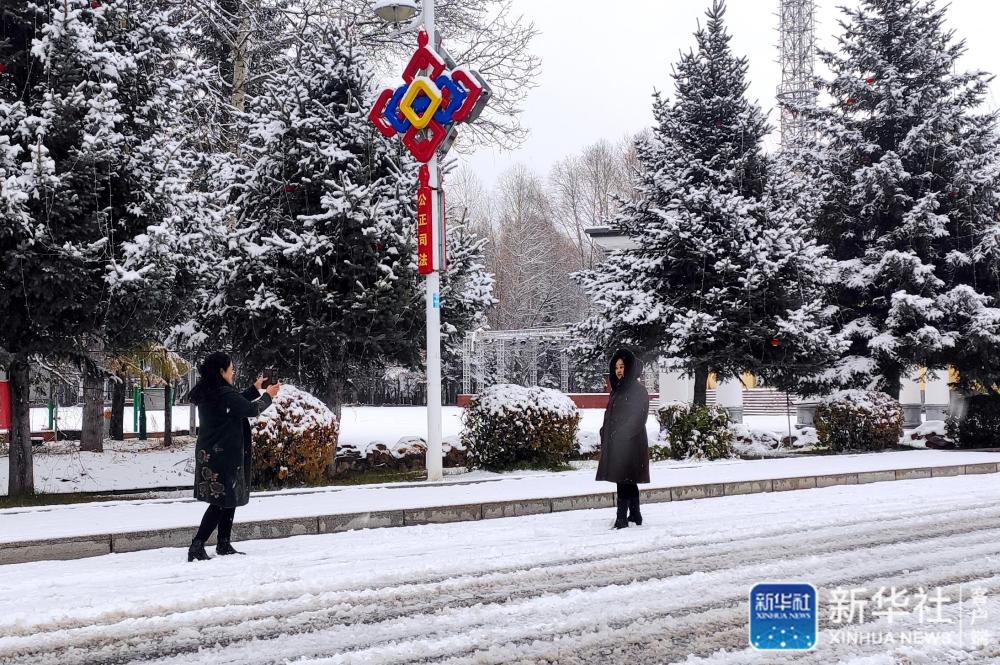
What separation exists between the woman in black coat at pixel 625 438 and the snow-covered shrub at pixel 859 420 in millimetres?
10048

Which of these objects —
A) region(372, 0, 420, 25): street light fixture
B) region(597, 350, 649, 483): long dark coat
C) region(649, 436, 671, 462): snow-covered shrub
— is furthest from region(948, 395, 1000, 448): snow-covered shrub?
region(372, 0, 420, 25): street light fixture

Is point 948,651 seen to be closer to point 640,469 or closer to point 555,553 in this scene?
point 555,553

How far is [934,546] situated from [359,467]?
9.52 metres

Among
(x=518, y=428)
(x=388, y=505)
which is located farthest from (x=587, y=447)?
(x=388, y=505)

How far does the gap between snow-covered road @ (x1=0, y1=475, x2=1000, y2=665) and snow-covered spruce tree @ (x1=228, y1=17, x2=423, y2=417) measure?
16.4ft

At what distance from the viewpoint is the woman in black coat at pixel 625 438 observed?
891cm

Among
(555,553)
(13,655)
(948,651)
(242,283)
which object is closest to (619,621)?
(948,651)

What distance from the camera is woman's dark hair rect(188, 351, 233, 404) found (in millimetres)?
7387

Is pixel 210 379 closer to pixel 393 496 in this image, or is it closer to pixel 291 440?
pixel 393 496

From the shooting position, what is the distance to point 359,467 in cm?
1507

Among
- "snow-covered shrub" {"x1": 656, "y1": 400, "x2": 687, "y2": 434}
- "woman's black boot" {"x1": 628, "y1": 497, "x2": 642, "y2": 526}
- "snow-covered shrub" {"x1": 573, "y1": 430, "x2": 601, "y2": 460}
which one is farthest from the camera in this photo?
"snow-covered shrub" {"x1": 573, "y1": 430, "x2": 601, "y2": 460}

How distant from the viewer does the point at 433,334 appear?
476 inches

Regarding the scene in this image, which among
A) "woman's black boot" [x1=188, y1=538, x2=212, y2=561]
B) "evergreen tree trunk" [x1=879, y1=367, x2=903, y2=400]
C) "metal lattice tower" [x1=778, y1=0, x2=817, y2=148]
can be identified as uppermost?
"metal lattice tower" [x1=778, y1=0, x2=817, y2=148]

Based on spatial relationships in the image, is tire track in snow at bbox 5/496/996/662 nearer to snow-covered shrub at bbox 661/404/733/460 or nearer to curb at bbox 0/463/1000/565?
curb at bbox 0/463/1000/565
